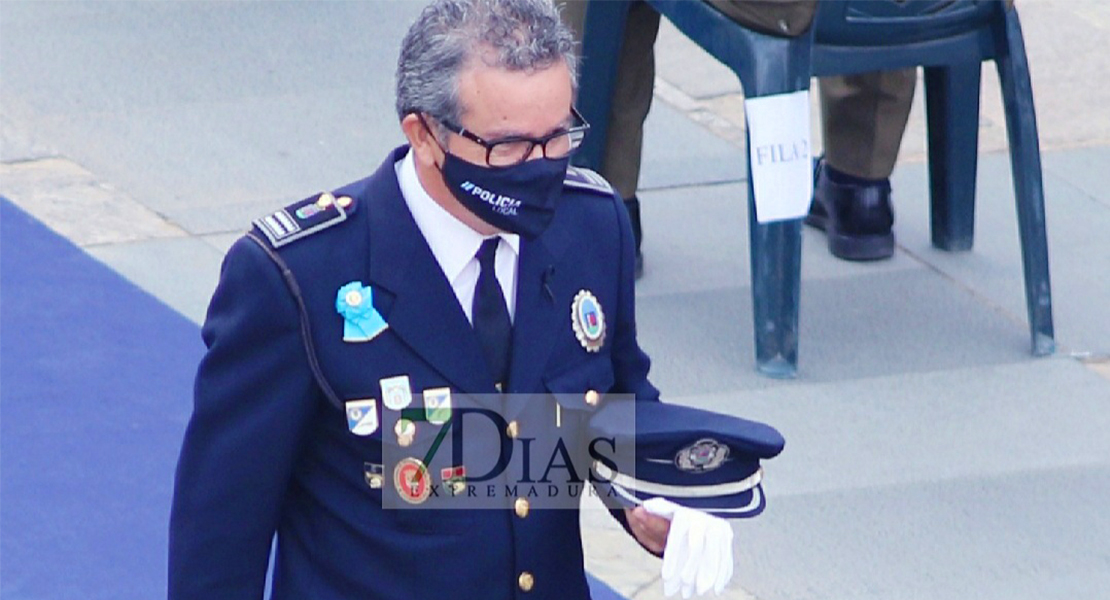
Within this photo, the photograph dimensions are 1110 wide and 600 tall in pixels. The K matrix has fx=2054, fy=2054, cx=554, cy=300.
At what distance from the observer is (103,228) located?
6.32 m

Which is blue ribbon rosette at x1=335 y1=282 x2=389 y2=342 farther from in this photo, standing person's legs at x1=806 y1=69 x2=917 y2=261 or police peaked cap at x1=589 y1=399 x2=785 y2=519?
standing person's legs at x1=806 y1=69 x2=917 y2=261

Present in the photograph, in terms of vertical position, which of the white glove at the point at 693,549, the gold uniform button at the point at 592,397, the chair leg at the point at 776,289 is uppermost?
the gold uniform button at the point at 592,397

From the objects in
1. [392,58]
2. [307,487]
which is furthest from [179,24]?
[307,487]

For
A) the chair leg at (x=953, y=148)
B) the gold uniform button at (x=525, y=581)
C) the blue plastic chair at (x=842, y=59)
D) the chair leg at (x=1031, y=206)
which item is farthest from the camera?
the chair leg at (x=953, y=148)

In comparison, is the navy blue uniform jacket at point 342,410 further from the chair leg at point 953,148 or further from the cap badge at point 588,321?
the chair leg at point 953,148

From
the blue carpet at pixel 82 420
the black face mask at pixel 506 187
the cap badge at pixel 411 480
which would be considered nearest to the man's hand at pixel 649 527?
the cap badge at pixel 411 480

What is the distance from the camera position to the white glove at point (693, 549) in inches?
101

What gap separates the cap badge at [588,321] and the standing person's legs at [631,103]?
3.13 meters

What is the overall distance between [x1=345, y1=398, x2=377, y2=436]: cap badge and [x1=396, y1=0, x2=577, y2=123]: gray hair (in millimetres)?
378

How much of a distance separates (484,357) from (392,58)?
5335 mm

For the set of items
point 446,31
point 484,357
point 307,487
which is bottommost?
point 307,487

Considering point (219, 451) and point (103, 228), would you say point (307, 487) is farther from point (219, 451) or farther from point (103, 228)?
point (103, 228)

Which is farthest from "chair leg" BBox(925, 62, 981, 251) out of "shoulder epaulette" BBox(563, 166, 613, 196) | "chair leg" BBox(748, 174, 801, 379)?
"shoulder epaulette" BBox(563, 166, 613, 196)
